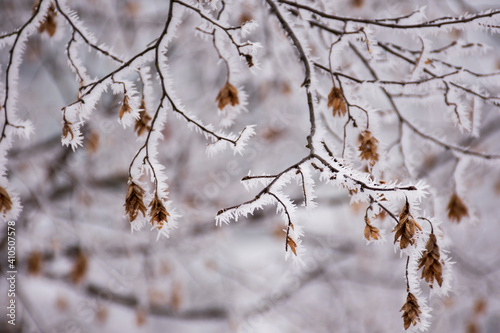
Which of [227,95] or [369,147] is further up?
[227,95]

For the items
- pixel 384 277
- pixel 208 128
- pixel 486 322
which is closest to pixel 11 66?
pixel 208 128

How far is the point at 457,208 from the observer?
1.47 meters

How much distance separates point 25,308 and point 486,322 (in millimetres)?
5979

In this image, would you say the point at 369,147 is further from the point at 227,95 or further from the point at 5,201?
the point at 5,201

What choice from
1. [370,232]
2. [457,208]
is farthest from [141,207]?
[457,208]

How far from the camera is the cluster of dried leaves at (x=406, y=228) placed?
90 centimetres


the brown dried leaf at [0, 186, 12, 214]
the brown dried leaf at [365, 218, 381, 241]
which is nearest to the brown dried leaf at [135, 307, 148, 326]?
the brown dried leaf at [0, 186, 12, 214]

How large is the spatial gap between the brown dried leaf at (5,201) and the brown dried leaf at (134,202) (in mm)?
515

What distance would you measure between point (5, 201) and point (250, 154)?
3426 mm

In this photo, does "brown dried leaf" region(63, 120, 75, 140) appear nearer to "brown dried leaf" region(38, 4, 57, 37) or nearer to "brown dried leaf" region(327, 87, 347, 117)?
"brown dried leaf" region(38, 4, 57, 37)

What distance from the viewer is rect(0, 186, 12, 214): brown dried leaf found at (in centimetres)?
117

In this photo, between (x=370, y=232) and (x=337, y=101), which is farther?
(x=337, y=101)

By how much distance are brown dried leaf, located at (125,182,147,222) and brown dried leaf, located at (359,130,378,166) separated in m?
0.81

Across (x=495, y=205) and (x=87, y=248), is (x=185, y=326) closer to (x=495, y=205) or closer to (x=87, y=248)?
(x=87, y=248)
